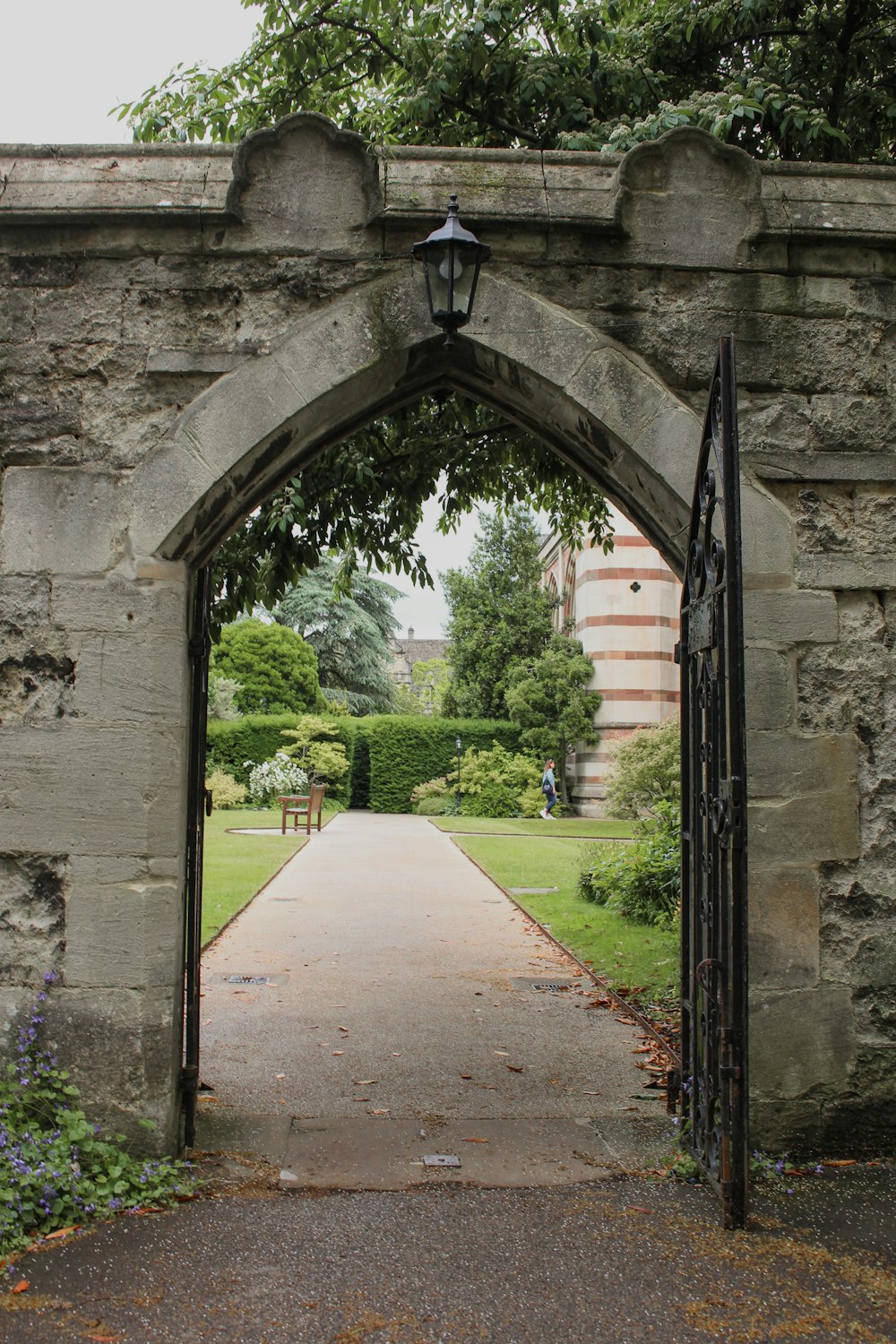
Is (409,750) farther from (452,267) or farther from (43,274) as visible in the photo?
(452,267)

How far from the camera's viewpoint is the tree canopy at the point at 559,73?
707 cm

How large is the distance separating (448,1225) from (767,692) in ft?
7.57

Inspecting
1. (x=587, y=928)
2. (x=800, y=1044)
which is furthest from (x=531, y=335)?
(x=587, y=928)

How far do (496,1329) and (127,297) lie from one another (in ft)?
12.8

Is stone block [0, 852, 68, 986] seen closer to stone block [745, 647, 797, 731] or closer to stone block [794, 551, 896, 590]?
stone block [745, 647, 797, 731]

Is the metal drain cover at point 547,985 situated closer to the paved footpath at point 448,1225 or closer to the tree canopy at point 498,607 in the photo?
the paved footpath at point 448,1225

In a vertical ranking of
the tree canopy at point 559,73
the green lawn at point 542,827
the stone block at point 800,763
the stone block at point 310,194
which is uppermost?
the tree canopy at point 559,73

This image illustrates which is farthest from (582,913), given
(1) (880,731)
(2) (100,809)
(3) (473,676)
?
(3) (473,676)

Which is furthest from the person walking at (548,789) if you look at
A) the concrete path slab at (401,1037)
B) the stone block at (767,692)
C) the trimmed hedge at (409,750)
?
the stone block at (767,692)

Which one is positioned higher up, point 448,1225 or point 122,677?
point 122,677

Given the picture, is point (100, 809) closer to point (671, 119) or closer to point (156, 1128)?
point (156, 1128)

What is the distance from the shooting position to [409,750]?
3097cm

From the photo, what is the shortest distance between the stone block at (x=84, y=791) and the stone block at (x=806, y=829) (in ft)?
7.56

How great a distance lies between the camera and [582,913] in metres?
10.6
